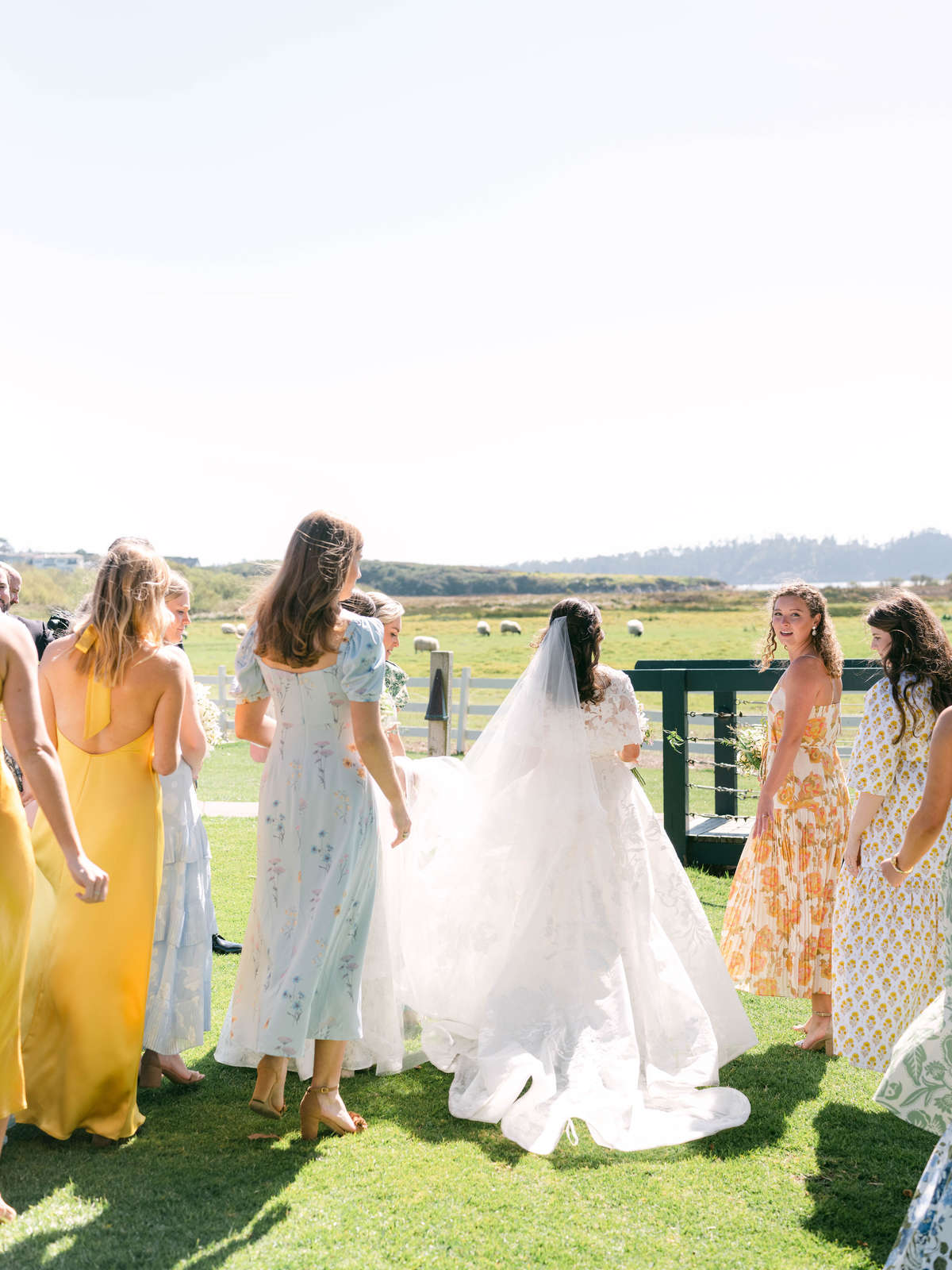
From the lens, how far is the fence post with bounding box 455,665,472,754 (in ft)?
58.2

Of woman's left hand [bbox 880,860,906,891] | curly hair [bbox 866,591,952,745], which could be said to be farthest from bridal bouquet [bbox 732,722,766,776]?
woman's left hand [bbox 880,860,906,891]

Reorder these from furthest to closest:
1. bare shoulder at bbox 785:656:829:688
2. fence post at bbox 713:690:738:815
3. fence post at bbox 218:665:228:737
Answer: fence post at bbox 218:665:228:737, fence post at bbox 713:690:738:815, bare shoulder at bbox 785:656:829:688

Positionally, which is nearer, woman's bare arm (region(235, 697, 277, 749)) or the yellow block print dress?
woman's bare arm (region(235, 697, 277, 749))

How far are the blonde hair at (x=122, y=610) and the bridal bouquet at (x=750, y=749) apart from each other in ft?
15.8

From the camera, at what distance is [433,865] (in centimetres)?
486

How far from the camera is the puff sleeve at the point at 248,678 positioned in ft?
12.9

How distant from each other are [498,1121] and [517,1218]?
2.44 feet

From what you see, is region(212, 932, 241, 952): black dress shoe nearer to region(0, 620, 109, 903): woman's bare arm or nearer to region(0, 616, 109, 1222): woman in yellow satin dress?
region(0, 616, 109, 1222): woman in yellow satin dress

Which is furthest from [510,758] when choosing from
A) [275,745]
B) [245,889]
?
[245,889]

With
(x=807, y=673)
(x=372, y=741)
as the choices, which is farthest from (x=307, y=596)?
(x=807, y=673)

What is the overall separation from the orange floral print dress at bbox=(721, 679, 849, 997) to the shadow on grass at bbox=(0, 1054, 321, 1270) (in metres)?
2.46

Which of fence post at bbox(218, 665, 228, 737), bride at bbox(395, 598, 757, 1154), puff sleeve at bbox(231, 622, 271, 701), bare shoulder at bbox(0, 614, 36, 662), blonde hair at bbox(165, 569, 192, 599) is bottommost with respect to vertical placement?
fence post at bbox(218, 665, 228, 737)

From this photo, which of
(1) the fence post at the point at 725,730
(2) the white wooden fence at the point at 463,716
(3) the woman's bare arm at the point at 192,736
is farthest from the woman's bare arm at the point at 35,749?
(2) the white wooden fence at the point at 463,716

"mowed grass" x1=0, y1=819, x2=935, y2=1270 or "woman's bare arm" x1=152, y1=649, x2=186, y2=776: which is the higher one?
"woman's bare arm" x1=152, y1=649, x2=186, y2=776
